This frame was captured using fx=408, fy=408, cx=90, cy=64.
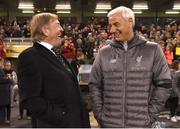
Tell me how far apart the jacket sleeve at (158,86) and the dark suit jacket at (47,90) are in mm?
583

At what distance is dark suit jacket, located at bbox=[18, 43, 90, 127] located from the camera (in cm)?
295

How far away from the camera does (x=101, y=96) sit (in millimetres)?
3293

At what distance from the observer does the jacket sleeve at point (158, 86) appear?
3167 millimetres

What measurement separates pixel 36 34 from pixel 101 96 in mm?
721

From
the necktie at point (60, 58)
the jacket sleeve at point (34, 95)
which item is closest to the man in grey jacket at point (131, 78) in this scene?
the necktie at point (60, 58)

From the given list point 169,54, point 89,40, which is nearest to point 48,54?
point 169,54

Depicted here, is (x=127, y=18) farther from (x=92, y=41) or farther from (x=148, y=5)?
(x=148, y=5)

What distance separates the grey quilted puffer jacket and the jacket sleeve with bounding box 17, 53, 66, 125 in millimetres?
456

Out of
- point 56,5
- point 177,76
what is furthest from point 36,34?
point 56,5

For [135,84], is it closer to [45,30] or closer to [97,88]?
[97,88]

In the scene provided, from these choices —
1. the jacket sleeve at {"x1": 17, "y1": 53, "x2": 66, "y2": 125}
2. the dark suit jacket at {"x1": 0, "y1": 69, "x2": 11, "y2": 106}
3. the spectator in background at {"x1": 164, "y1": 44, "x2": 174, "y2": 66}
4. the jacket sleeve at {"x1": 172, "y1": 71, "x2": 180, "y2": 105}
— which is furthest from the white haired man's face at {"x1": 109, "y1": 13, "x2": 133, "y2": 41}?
the spectator in background at {"x1": 164, "y1": 44, "x2": 174, "y2": 66}

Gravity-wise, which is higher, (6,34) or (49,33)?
(49,33)

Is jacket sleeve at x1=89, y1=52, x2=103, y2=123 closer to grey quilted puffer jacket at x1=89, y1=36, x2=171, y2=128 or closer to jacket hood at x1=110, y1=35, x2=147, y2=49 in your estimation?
grey quilted puffer jacket at x1=89, y1=36, x2=171, y2=128

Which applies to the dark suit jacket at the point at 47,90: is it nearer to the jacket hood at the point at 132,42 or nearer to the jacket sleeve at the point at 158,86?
the jacket hood at the point at 132,42
